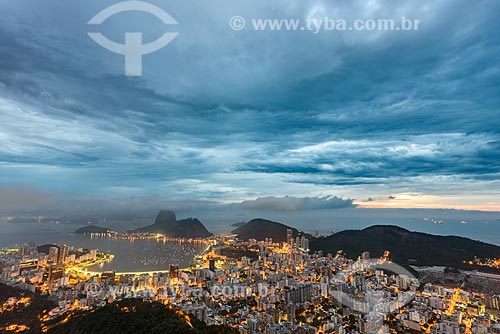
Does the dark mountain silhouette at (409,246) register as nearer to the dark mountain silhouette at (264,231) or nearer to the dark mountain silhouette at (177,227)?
the dark mountain silhouette at (264,231)

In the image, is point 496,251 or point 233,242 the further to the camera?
point 233,242

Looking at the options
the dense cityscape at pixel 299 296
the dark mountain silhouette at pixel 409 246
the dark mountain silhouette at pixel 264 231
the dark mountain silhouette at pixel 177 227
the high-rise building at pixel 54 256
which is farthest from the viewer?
the dark mountain silhouette at pixel 177 227

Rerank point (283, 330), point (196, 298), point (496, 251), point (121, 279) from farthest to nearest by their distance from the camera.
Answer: point (496, 251), point (121, 279), point (196, 298), point (283, 330)

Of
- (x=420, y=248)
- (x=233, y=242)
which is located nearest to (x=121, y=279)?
(x=233, y=242)

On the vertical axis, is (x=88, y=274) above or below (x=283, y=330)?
below

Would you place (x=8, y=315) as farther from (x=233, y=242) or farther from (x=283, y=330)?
(x=233, y=242)

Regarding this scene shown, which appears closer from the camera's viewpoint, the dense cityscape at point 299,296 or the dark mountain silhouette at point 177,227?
the dense cityscape at point 299,296

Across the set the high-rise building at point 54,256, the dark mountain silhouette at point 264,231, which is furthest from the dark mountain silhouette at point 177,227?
the high-rise building at point 54,256

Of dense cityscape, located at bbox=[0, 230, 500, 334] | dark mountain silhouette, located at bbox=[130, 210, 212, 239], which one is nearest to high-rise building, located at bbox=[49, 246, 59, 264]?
dense cityscape, located at bbox=[0, 230, 500, 334]
